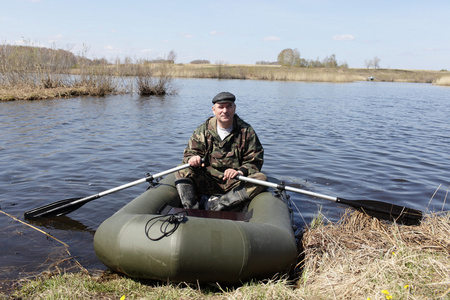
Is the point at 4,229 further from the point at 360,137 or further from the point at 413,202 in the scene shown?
the point at 360,137

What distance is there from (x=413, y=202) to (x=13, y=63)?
17427 millimetres

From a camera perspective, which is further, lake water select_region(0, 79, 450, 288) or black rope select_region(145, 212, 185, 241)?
lake water select_region(0, 79, 450, 288)

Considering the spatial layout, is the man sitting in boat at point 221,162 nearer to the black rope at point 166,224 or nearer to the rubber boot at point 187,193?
the rubber boot at point 187,193

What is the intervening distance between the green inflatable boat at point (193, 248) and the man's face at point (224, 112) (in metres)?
1.54

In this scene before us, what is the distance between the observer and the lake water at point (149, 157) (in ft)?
→ 16.8

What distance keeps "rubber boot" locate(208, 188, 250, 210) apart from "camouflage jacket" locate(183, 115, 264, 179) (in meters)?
0.26

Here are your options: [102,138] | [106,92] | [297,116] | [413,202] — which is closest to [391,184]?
[413,202]

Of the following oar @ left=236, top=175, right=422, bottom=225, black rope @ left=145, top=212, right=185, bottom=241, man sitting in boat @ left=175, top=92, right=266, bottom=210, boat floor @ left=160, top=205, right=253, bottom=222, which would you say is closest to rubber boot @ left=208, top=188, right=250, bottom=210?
man sitting in boat @ left=175, top=92, right=266, bottom=210

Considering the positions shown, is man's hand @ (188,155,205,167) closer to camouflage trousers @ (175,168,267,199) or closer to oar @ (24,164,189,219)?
camouflage trousers @ (175,168,267,199)

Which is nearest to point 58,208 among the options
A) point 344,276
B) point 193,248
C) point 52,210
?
point 52,210

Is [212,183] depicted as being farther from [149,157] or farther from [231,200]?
[149,157]

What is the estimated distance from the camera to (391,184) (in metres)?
7.17

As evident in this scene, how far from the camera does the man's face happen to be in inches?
181

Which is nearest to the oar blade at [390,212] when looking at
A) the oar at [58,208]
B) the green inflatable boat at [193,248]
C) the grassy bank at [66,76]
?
the green inflatable boat at [193,248]
